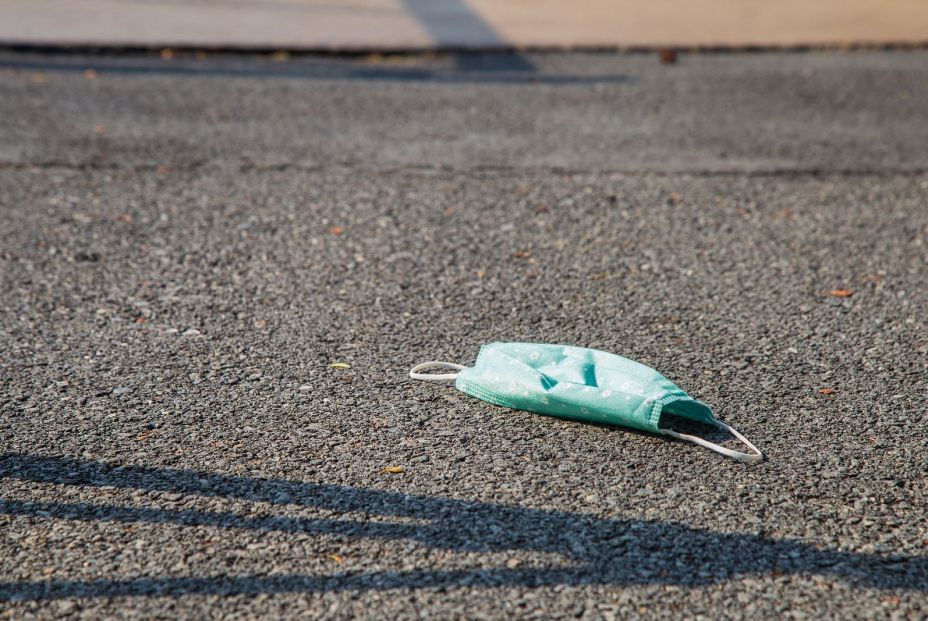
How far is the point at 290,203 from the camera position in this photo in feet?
18.2

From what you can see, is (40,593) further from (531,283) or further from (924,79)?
(924,79)

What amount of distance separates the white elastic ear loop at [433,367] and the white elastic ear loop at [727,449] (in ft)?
2.63

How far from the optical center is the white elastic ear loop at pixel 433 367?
12.2ft

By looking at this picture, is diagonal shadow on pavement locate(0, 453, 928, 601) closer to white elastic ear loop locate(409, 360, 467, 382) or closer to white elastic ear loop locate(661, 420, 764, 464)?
white elastic ear loop locate(661, 420, 764, 464)

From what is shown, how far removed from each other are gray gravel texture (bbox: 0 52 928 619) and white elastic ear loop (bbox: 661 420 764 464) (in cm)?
5

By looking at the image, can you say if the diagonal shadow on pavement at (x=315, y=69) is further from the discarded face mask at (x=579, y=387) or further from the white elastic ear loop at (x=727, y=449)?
the white elastic ear loop at (x=727, y=449)

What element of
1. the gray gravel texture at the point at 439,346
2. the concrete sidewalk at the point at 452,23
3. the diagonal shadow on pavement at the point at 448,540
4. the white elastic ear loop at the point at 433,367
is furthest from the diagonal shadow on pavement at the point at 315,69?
the diagonal shadow on pavement at the point at 448,540

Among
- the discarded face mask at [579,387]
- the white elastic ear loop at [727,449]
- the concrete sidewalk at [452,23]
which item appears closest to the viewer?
the white elastic ear loop at [727,449]

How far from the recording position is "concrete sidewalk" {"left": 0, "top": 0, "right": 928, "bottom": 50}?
8984 millimetres

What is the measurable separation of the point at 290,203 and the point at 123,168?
116 centimetres

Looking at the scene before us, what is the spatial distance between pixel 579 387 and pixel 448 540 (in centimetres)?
84

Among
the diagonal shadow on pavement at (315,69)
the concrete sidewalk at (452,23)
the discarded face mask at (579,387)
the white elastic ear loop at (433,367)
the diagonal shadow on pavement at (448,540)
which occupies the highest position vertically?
the concrete sidewalk at (452,23)

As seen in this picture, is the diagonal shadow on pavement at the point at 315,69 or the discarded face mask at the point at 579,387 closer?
the discarded face mask at the point at 579,387

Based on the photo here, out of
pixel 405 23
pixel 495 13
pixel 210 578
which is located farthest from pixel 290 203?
pixel 495 13
